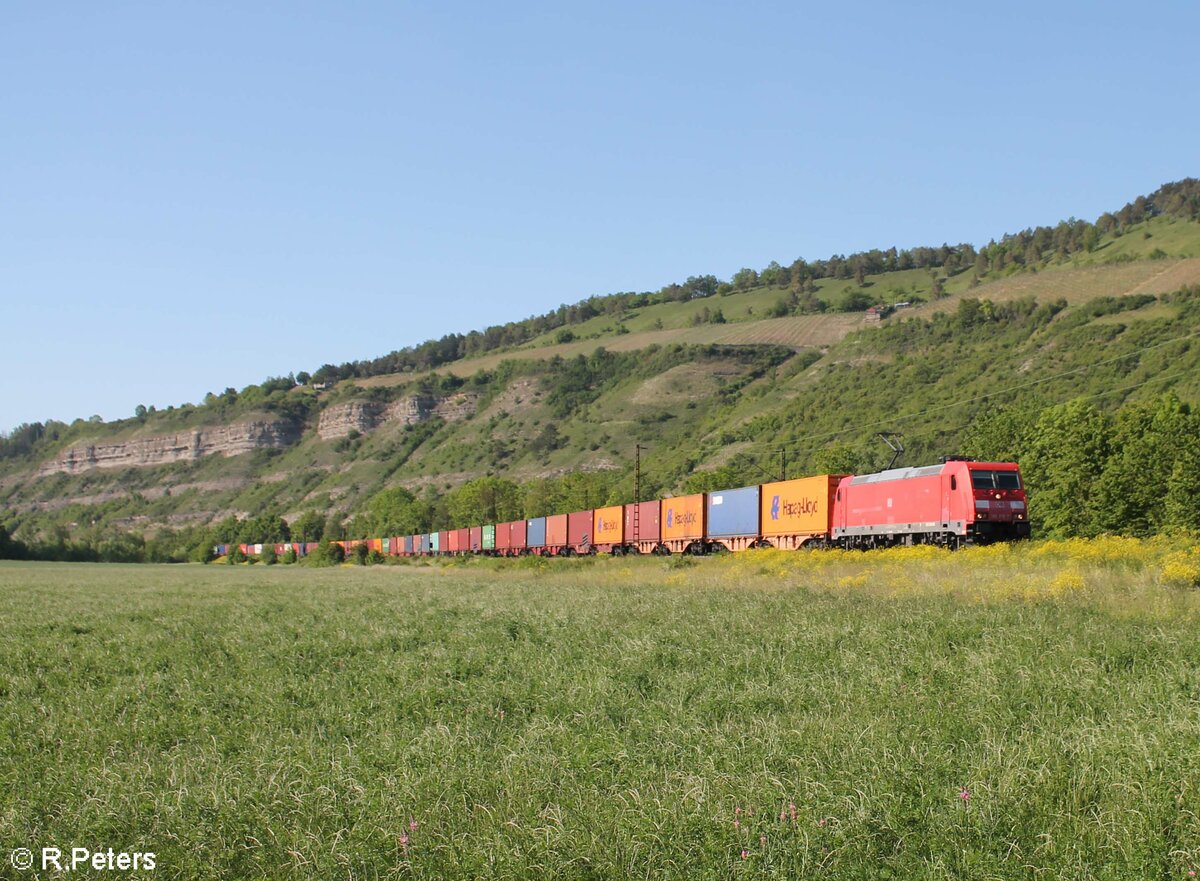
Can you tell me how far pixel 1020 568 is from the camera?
87.8 ft

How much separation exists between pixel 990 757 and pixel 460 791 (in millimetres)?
4765

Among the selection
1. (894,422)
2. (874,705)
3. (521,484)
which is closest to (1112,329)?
(894,422)

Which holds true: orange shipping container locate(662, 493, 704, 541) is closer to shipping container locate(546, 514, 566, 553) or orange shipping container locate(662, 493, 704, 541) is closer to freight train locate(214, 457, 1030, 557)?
freight train locate(214, 457, 1030, 557)

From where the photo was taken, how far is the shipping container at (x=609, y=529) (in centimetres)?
6712

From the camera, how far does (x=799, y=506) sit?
48.5 m

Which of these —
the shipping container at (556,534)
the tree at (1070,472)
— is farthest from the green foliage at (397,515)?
the tree at (1070,472)

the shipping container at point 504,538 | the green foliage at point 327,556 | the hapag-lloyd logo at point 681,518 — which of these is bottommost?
the green foliage at point 327,556

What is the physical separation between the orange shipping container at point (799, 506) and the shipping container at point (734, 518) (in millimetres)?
841

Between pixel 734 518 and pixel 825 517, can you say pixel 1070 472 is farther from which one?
pixel 825 517

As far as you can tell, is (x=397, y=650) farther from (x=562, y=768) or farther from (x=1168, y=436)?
(x=1168, y=436)

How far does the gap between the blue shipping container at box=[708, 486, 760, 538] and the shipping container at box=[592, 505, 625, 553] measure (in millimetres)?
11523

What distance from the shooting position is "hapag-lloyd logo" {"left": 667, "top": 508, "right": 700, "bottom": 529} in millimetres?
57812

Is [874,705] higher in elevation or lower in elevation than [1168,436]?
lower

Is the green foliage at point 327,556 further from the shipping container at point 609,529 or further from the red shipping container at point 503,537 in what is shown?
the shipping container at point 609,529
